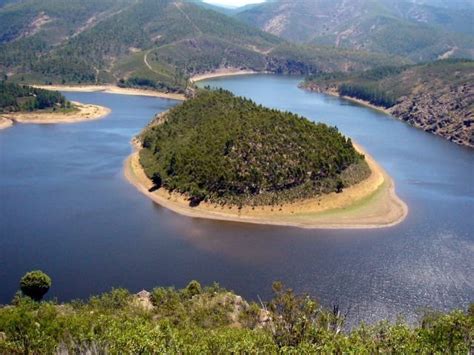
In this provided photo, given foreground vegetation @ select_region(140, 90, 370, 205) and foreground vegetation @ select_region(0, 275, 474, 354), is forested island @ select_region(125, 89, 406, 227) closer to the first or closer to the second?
foreground vegetation @ select_region(140, 90, 370, 205)

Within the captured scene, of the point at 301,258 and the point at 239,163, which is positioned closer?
the point at 301,258

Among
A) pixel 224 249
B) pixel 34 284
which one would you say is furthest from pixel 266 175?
pixel 34 284

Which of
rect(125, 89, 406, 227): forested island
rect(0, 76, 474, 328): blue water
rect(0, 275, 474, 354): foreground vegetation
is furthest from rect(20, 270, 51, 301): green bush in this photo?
rect(125, 89, 406, 227): forested island

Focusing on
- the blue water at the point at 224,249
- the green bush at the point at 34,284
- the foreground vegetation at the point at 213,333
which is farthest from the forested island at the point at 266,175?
the foreground vegetation at the point at 213,333

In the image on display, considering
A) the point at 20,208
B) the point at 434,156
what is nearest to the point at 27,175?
the point at 20,208

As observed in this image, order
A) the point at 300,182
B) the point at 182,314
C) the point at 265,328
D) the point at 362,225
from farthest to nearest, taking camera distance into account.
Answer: the point at 300,182, the point at 362,225, the point at 182,314, the point at 265,328

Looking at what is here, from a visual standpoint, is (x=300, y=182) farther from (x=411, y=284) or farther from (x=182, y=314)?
(x=182, y=314)

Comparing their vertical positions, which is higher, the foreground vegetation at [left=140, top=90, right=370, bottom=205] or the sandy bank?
the foreground vegetation at [left=140, top=90, right=370, bottom=205]
